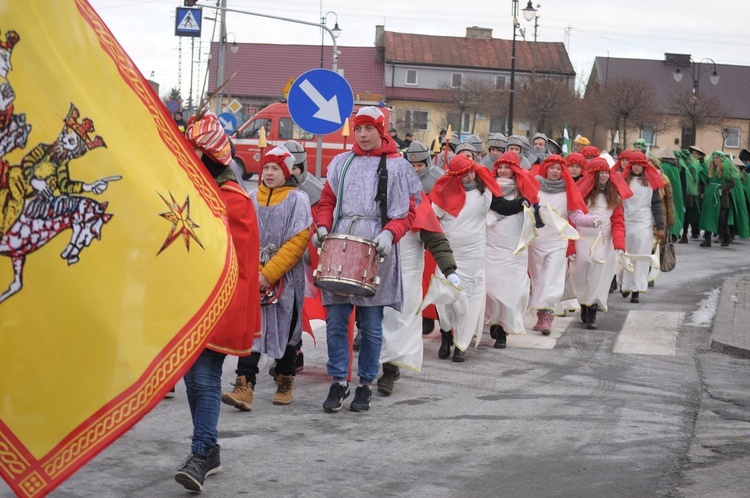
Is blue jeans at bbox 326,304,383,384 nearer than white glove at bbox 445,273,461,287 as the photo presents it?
Yes

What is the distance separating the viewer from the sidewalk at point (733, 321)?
444 inches

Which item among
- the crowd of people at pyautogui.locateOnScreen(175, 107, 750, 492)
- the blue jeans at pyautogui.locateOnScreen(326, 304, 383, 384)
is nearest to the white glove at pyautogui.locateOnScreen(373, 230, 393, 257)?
the crowd of people at pyautogui.locateOnScreen(175, 107, 750, 492)

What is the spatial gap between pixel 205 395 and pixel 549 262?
687 centimetres

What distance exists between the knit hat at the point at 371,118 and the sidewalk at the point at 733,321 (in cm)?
465

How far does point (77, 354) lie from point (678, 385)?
6.27 metres

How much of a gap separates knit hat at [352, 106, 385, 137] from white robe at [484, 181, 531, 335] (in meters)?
3.49

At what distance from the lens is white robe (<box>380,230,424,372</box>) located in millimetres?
9158

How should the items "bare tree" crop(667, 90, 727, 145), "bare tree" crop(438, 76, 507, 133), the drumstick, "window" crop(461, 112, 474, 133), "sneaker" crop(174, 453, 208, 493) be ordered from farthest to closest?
1. "window" crop(461, 112, 474, 133)
2. "bare tree" crop(438, 76, 507, 133)
3. "bare tree" crop(667, 90, 727, 145)
4. "sneaker" crop(174, 453, 208, 493)
5. the drumstick

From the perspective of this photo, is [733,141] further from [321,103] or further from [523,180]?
[523,180]

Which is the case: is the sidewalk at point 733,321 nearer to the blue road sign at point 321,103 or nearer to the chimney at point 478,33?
the blue road sign at point 321,103

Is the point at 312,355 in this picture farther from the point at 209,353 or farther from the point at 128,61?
the point at 128,61

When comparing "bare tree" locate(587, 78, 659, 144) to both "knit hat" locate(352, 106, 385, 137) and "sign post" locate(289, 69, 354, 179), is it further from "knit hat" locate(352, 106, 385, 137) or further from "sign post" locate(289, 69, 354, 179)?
Answer: "knit hat" locate(352, 106, 385, 137)

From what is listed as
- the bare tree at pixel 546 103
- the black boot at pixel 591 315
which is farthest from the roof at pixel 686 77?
the black boot at pixel 591 315

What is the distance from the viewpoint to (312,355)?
10.6 meters
